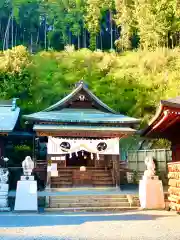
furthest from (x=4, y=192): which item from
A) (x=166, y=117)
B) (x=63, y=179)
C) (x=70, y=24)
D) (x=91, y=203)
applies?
(x=70, y=24)

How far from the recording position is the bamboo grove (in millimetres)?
45031

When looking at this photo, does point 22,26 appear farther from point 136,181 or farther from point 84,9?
point 136,181

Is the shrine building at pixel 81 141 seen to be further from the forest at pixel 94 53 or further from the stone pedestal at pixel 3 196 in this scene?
the forest at pixel 94 53

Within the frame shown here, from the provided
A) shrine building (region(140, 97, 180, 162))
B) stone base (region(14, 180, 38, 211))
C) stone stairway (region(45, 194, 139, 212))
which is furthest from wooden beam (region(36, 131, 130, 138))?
stone base (region(14, 180, 38, 211))

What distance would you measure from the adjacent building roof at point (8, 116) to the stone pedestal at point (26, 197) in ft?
12.9

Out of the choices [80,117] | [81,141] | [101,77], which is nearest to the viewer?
[81,141]

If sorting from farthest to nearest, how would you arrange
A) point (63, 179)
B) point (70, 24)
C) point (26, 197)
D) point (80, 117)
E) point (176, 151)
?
1. point (70, 24)
2. point (80, 117)
3. point (63, 179)
4. point (176, 151)
5. point (26, 197)

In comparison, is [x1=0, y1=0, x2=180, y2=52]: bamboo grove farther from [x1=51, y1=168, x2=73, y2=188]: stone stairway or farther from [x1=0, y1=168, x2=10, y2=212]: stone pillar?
[x1=0, y1=168, x2=10, y2=212]: stone pillar

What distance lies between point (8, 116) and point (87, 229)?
1259cm

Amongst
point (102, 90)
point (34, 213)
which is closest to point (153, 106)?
point (102, 90)

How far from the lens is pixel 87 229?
29.3 feet

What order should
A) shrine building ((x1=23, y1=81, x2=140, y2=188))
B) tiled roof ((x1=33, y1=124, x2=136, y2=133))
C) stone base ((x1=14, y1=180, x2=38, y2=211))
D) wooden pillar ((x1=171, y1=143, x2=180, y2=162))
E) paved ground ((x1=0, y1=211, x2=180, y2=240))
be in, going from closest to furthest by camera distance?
1. paved ground ((x1=0, y1=211, x2=180, y2=240))
2. stone base ((x1=14, y1=180, x2=38, y2=211))
3. wooden pillar ((x1=171, y1=143, x2=180, y2=162))
4. tiled roof ((x1=33, y1=124, x2=136, y2=133))
5. shrine building ((x1=23, y1=81, x2=140, y2=188))

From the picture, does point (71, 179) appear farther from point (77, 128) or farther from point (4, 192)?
point (4, 192)

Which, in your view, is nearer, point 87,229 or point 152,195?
point 87,229
